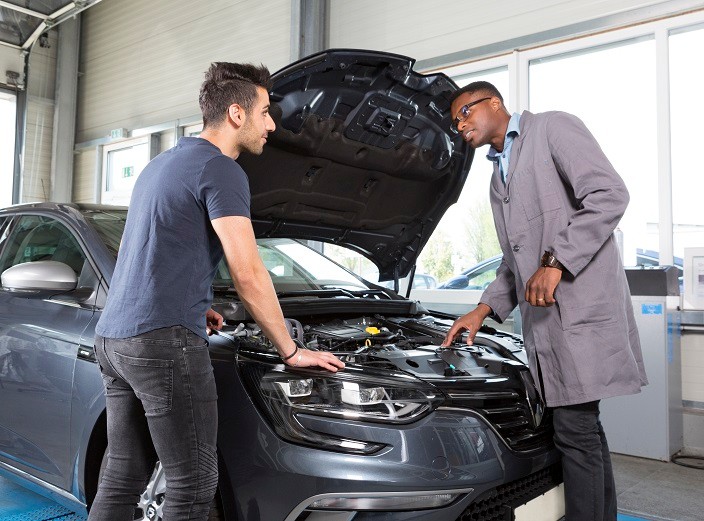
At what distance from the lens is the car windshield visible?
96.3 inches

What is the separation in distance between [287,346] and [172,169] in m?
0.50

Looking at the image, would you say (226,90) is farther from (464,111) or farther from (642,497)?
(642,497)

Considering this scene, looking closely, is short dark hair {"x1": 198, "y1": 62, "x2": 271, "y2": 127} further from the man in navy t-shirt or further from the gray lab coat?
the gray lab coat

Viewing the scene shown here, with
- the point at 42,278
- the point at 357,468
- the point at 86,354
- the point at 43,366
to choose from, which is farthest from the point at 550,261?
the point at 43,366

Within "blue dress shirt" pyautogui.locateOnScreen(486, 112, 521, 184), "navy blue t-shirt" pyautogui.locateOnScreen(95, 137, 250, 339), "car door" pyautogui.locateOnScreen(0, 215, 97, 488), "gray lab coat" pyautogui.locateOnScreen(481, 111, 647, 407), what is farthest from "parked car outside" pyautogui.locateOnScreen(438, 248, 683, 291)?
"navy blue t-shirt" pyautogui.locateOnScreen(95, 137, 250, 339)

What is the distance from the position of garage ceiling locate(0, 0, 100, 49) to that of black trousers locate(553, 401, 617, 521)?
8.21m

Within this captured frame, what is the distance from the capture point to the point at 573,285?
1.85 meters

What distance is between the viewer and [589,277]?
1853 mm

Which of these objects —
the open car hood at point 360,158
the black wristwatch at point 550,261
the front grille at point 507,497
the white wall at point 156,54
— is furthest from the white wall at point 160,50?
the front grille at point 507,497

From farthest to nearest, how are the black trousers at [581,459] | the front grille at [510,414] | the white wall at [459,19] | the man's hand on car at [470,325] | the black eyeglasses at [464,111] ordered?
1. the white wall at [459,19]
2. the man's hand on car at [470,325]
3. the black eyeglasses at [464,111]
4. the black trousers at [581,459]
5. the front grille at [510,414]

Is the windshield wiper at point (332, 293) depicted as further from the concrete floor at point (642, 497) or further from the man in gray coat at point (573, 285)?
the concrete floor at point (642, 497)

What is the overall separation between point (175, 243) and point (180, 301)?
0.13m

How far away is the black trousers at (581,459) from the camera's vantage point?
185cm

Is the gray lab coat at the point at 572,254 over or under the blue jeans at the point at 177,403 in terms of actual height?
over
